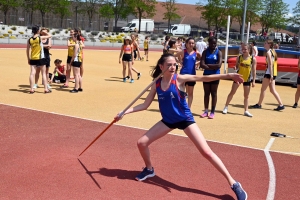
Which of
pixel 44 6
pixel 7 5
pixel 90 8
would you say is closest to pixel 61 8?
pixel 44 6

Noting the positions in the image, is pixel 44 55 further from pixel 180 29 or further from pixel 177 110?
pixel 180 29

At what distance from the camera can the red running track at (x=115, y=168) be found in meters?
5.15

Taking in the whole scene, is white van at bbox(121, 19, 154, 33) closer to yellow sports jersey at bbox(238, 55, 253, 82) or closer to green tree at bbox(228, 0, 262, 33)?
green tree at bbox(228, 0, 262, 33)

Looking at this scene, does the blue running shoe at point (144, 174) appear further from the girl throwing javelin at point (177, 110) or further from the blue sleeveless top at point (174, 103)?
the blue sleeveless top at point (174, 103)

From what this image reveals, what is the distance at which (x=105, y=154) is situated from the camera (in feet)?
21.7

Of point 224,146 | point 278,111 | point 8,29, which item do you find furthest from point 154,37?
point 224,146

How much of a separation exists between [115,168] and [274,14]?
75.8 m

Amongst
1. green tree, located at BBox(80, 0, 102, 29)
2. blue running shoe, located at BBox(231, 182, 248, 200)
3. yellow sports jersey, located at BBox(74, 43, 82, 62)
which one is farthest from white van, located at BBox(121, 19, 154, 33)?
blue running shoe, located at BBox(231, 182, 248, 200)

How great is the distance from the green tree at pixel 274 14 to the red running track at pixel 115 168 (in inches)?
2868

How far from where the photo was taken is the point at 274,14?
249 feet

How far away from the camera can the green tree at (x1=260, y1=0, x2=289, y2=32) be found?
2968 inches

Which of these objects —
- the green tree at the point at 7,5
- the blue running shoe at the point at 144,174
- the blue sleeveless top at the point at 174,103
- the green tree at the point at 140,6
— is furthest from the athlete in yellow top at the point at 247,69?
the green tree at the point at 140,6

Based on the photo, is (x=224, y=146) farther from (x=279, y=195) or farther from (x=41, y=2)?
(x=41, y=2)

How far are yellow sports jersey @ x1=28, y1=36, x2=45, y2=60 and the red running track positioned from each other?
399cm
